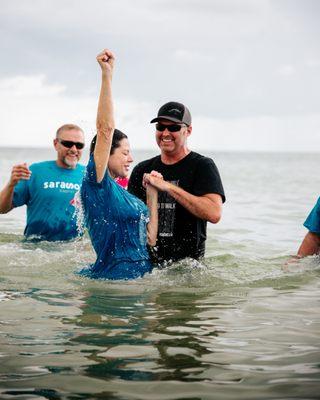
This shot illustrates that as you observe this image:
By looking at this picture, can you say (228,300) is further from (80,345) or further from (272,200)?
(272,200)

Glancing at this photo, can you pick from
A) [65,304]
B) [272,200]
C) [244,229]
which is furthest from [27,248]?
[272,200]

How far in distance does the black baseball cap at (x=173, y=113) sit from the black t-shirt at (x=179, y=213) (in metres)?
0.44

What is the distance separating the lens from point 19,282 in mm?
7828

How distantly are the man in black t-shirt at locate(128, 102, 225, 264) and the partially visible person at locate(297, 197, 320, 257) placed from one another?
4.66 feet

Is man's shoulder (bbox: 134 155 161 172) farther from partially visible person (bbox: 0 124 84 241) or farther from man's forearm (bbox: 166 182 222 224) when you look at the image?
partially visible person (bbox: 0 124 84 241)

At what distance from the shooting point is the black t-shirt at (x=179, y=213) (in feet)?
24.4

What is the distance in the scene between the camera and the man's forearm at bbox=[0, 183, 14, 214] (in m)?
10.5

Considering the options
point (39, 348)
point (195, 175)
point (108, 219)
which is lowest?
point (39, 348)

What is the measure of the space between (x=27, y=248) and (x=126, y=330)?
5175 millimetres

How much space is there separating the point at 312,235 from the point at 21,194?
191 inches

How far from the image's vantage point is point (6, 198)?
419 inches

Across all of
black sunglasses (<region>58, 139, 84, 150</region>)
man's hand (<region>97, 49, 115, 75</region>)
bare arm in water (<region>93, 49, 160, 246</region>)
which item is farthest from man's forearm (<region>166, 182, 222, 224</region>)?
Answer: black sunglasses (<region>58, 139, 84, 150</region>)

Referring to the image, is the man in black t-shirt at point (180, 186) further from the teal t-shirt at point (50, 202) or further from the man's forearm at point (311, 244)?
the teal t-shirt at point (50, 202)

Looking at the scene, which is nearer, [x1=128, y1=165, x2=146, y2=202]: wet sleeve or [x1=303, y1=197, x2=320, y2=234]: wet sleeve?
[x1=128, y1=165, x2=146, y2=202]: wet sleeve
